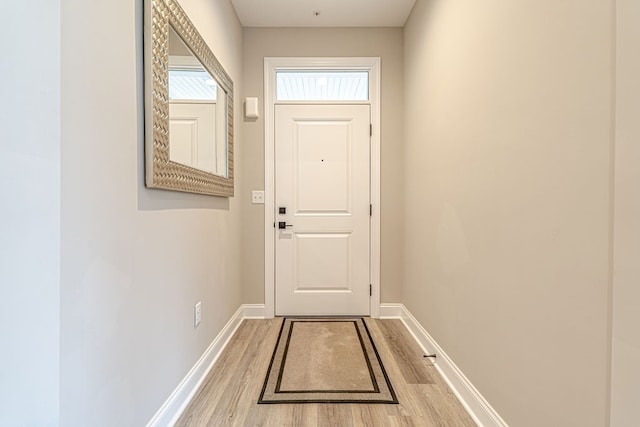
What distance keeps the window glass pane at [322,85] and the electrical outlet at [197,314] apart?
196 cm

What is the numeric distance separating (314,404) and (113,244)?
125cm

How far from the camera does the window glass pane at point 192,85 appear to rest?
145cm

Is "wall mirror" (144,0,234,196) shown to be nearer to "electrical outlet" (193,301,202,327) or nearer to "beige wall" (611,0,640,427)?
"electrical outlet" (193,301,202,327)

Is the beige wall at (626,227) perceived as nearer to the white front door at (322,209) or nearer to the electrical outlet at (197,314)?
the electrical outlet at (197,314)

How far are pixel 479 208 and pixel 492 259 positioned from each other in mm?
258

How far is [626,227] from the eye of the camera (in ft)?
2.52

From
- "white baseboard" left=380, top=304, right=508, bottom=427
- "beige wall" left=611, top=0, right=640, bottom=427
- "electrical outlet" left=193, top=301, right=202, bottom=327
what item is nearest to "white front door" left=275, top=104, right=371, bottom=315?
"white baseboard" left=380, top=304, right=508, bottom=427

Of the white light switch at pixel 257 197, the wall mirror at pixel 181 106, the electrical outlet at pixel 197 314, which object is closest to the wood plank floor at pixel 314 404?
the electrical outlet at pixel 197 314

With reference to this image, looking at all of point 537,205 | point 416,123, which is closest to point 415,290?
point 416,123

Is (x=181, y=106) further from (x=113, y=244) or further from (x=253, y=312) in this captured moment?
(x=253, y=312)

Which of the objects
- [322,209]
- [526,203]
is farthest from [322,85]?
[526,203]

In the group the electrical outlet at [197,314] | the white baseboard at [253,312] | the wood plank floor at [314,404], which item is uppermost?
the electrical outlet at [197,314]

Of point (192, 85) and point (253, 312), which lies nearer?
point (192, 85)

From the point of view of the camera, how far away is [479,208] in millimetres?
1492
